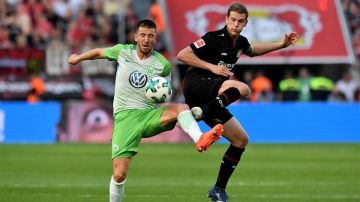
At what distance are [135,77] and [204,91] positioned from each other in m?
0.94

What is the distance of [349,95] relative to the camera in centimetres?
2719

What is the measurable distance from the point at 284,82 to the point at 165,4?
13.7 feet

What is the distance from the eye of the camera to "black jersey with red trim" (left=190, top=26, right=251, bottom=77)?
11.6m

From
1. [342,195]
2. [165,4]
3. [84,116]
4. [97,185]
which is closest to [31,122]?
[84,116]

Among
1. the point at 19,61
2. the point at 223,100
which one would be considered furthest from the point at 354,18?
the point at 223,100

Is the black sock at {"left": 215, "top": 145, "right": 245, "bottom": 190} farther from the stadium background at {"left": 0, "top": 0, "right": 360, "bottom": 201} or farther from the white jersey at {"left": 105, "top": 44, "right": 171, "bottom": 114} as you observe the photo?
the stadium background at {"left": 0, "top": 0, "right": 360, "bottom": 201}

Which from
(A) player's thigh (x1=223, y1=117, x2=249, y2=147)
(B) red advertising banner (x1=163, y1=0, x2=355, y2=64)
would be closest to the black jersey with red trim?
(A) player's thigh (x1=223, y1=117, x2=249, y2=147)

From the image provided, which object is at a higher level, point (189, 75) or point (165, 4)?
point (189, 75)

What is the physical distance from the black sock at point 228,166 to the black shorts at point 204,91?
1.45 ft

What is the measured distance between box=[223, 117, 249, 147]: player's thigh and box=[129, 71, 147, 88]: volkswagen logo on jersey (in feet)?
4.44

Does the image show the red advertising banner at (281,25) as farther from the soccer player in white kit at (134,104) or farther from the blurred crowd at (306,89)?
the soccer player in white kit at (134,104)

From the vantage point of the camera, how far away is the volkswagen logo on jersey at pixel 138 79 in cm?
1112

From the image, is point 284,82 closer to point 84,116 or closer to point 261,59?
point 261,59

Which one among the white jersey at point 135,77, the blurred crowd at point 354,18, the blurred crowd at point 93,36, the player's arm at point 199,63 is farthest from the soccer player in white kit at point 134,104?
the blurred crowd at point 354,18
